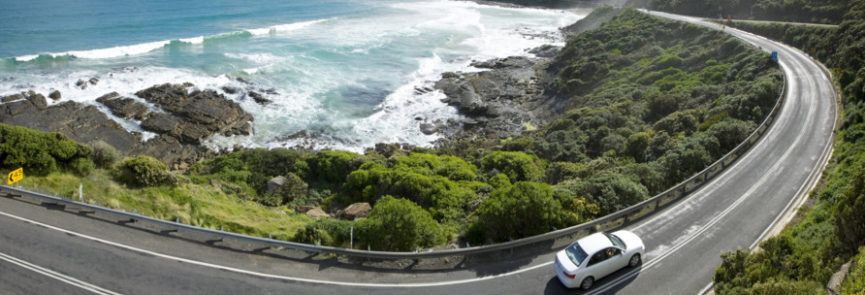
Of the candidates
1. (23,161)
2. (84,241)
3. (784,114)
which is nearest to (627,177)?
(784,114)

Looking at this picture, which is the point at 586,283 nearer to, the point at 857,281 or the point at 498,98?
the point at 857,281

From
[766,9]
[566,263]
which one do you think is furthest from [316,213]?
[766,9]

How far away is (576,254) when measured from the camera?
1320cm

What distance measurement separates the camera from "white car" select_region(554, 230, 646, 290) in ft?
41.9

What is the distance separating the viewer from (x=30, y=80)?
1638 inches

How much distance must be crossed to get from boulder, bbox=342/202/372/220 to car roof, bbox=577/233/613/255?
1026cm

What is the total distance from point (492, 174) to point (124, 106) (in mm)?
32441

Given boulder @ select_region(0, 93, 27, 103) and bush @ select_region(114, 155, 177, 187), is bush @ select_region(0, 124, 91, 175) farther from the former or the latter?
boulder @ select_region(0, 93, 27, 103)

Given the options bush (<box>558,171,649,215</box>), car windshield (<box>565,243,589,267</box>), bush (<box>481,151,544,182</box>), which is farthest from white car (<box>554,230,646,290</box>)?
bush (<box>481,151,544,182</box>)

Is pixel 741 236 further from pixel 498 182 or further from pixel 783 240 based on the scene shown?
pixel 498 182

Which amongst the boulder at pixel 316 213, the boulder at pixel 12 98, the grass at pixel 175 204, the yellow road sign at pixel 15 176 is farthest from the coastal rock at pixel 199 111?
the yellow road sign at pixel 15 176

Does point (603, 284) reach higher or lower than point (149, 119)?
higher

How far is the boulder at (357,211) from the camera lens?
2038 centimetres

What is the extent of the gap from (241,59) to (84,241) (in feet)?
151
